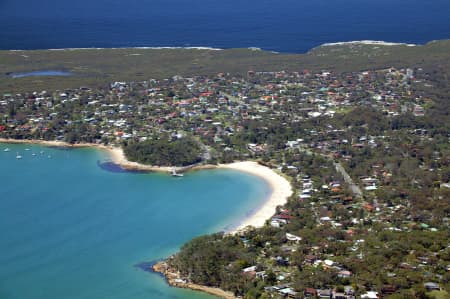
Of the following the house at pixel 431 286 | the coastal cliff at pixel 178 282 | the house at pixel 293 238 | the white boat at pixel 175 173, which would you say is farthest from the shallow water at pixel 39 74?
the house at pixel 431 286

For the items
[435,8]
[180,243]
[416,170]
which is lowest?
[180,243]

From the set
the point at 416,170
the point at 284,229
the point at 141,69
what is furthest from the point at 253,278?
the point at 141,69

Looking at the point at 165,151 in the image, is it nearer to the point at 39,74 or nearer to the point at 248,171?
the point at 248,171

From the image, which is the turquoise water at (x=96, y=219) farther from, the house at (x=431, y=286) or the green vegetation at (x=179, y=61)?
the green vegetation at (x=179, y=61)

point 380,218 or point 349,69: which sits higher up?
point 349,69

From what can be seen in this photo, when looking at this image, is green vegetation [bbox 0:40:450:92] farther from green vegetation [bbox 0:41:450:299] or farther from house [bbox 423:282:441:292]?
house [bbox 423:282:441:292]

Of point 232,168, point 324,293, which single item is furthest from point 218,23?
point 324,293

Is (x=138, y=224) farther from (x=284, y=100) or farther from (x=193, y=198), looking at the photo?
(x=284, y=100)
